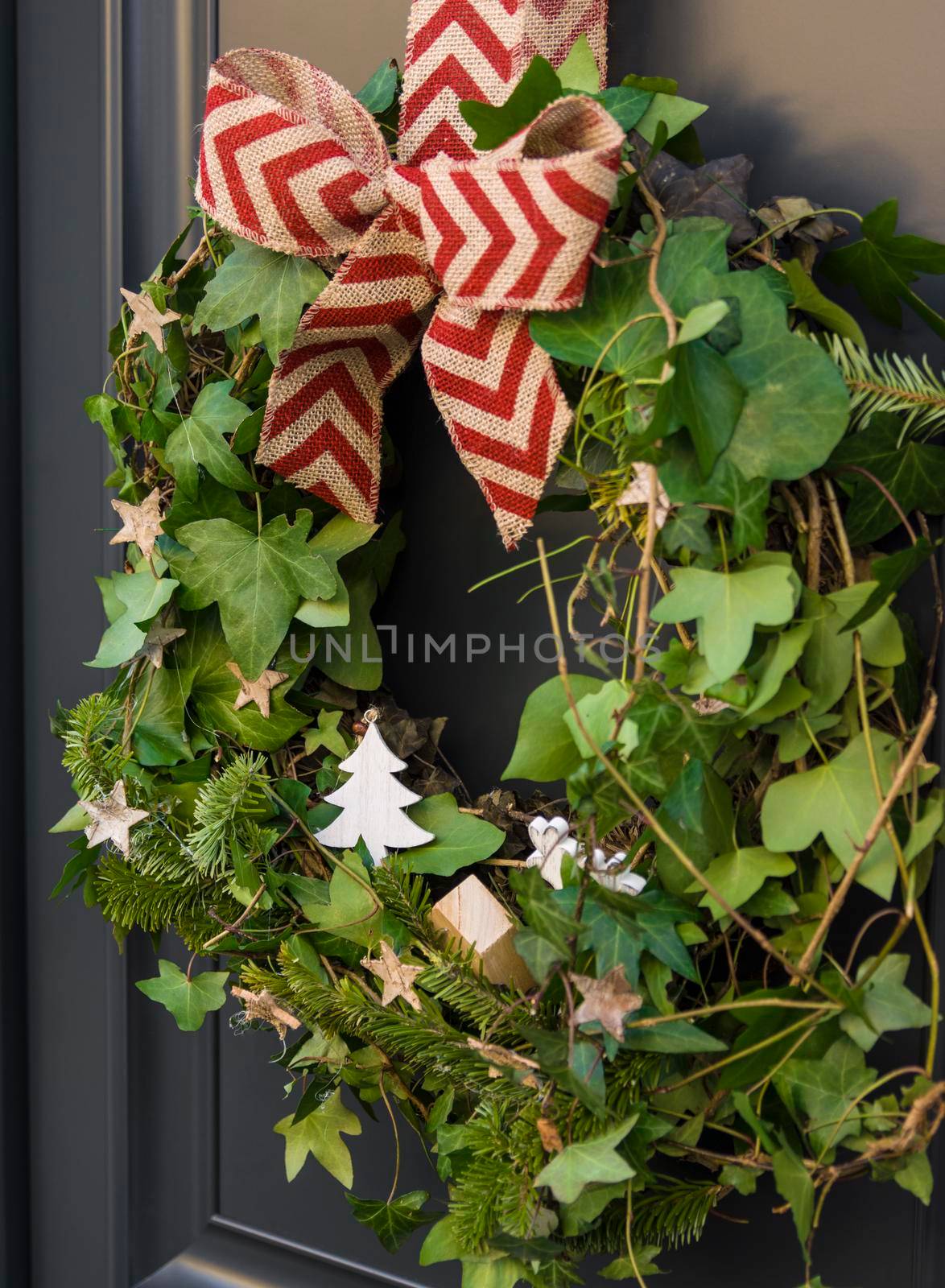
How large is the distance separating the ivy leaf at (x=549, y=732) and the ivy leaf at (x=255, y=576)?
170 mm

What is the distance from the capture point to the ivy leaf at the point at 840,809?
481mm

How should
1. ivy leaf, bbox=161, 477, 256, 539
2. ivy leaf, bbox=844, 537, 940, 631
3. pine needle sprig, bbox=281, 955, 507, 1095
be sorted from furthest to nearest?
ivy leaf, bbox=161, 477, 256, 539 → pine needle sprig, bbox=281, 955, 507, 1095 → ivy leaf, bbox=844, 537, 940, 631

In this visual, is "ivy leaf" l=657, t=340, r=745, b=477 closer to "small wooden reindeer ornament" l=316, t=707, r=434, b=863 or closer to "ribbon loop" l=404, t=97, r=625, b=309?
"ribbon loop" l=404, t=97, r=625, b=309

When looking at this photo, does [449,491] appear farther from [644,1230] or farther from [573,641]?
[644,1230]

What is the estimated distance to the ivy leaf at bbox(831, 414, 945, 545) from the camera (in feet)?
1.66

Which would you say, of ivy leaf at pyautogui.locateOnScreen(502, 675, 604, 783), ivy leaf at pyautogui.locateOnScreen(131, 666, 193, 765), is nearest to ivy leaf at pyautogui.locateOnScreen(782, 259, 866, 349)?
ivy leaf at pyautogui.locateOnScreen(502, 675, 604, 783)

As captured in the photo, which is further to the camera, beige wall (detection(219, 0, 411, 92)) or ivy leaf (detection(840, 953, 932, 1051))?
beige wall (detection(219, 0, 411, 92))

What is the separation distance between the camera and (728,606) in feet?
1.55

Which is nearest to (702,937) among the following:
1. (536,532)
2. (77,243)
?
(536,532)

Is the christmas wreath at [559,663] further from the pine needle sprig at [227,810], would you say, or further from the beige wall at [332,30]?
the beige wall at [332,30]

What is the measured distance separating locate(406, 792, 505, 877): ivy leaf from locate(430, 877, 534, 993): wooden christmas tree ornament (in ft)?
0.07

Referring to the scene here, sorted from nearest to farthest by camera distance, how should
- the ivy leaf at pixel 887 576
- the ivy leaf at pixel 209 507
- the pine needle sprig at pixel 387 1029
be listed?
the ivy leaf at pixel 887 576, the pine needle sprig at pixel 387 1029, the ivy leaf at pixel 209 507

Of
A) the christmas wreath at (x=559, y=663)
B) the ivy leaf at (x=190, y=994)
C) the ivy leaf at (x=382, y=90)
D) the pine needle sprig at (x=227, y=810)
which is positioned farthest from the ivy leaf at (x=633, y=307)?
the ivy leaf at (x=190, y=994)

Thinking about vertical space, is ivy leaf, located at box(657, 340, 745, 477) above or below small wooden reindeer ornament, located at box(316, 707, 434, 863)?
above
